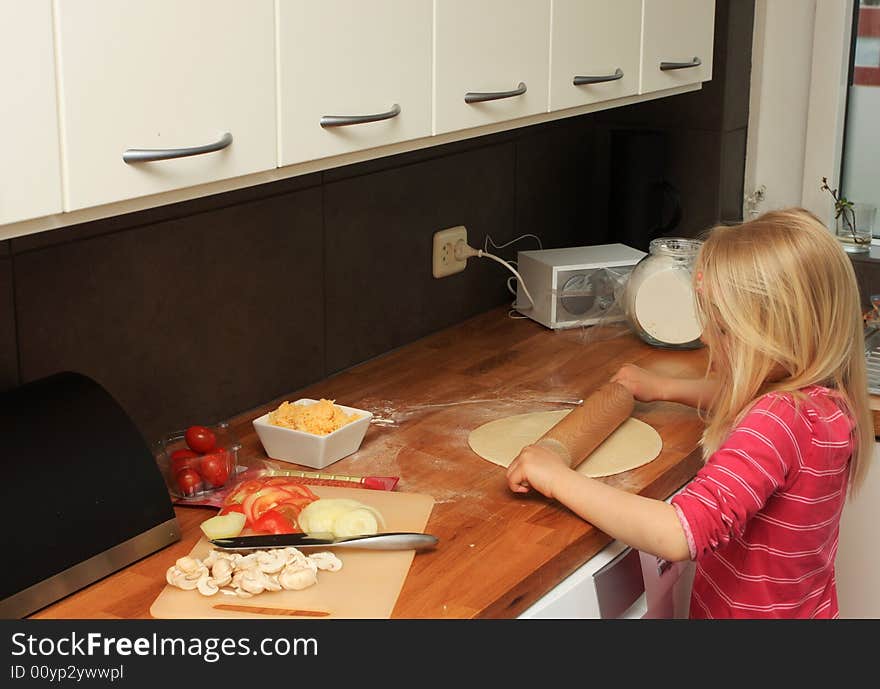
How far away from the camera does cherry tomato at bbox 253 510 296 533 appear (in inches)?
57.6

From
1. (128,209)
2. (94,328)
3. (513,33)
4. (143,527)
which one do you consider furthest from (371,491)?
(513,33)

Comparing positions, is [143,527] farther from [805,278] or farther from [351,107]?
[805,278]

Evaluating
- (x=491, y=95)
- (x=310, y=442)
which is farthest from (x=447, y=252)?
(x=310, y=442)

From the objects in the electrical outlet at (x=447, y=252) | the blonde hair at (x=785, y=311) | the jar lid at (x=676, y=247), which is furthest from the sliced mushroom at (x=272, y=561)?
the jar lid at (x=676, y=247)

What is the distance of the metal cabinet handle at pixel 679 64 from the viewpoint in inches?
87.6

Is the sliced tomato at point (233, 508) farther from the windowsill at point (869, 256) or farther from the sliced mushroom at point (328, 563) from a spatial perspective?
the windowsill at point (869, 256)

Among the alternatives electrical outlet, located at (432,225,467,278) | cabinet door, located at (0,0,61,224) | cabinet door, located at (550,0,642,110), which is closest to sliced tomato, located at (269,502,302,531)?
cabinet door, located at (0,0,61,224)

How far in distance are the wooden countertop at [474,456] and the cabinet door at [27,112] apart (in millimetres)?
476

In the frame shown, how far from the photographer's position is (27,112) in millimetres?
1075

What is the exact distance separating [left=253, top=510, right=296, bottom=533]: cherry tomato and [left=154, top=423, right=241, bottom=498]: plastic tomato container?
0.50 ft

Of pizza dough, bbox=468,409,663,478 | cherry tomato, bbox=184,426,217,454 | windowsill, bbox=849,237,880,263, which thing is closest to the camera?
cherry tomato, bbox=184,426,217,454

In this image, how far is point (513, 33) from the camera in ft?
5.78

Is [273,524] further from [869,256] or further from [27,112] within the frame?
[869,256]

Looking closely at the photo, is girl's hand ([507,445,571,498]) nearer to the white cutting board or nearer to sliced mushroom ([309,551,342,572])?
the white cutting board
